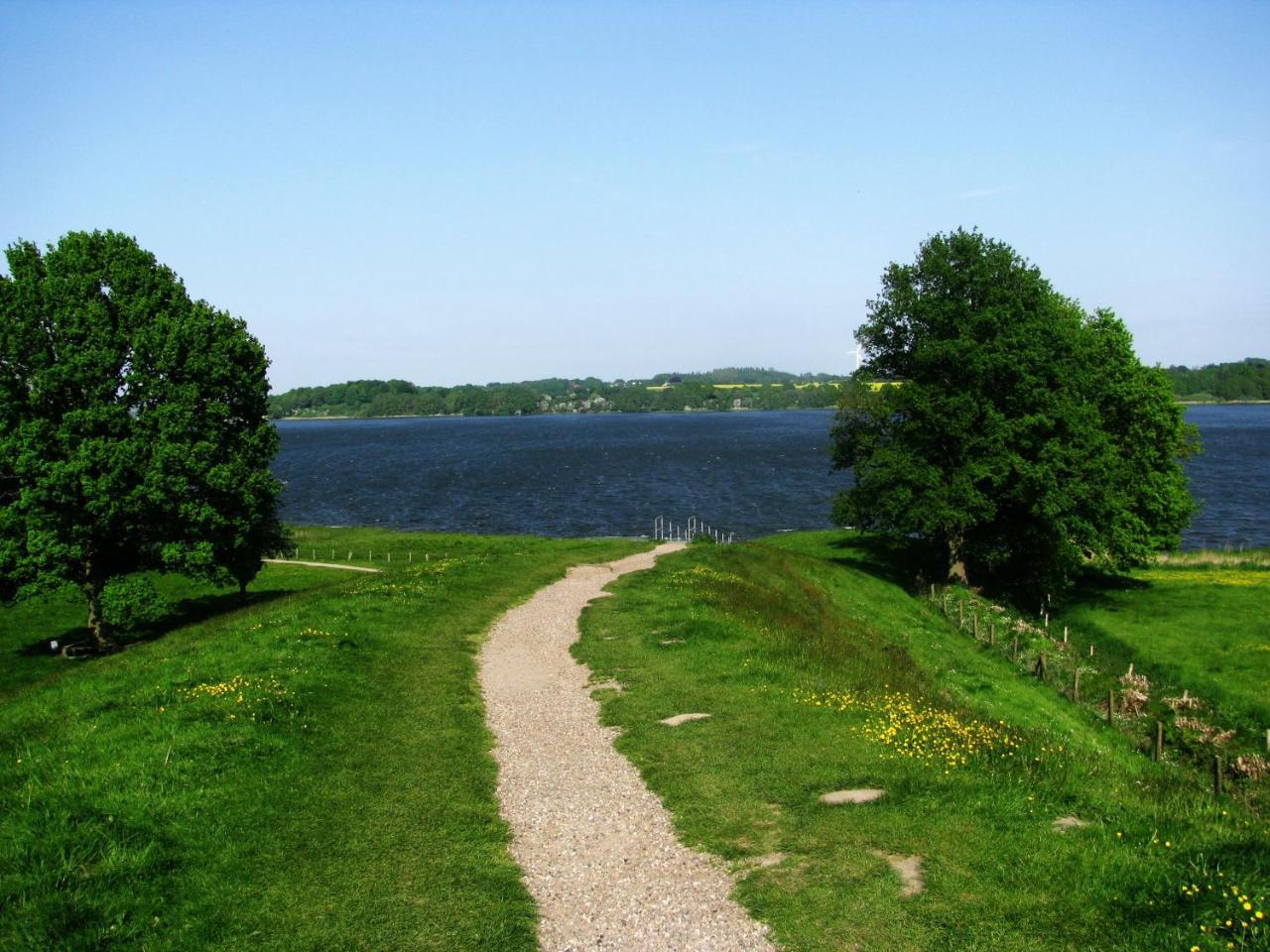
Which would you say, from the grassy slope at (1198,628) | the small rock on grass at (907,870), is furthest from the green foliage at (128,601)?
the grassy slope at (1198,628)

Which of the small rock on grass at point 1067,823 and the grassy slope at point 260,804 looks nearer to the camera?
the grassy slope at point 260,804

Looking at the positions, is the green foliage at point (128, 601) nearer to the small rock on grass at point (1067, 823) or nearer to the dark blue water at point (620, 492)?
the small rock on grass at point (1067, 823)

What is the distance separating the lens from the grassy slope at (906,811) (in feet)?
35.9

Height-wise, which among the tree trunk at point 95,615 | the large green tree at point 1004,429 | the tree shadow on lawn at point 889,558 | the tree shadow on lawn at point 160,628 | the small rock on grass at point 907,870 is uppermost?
the large green tree at point 1004,429

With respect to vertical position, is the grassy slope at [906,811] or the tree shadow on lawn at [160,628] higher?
the grassy slope at [906,811]

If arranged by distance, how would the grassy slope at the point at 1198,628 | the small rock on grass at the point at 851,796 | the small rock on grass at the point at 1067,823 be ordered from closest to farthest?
the small rock on grass at the point at 1067,823, the small rock on grass at the point at 851,796, the grassy slope at the point at 1198,628

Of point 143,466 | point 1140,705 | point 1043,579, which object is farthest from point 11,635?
point 1043,579

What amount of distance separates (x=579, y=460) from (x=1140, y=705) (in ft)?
503

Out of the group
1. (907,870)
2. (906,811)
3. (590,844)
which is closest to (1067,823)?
(906,811)

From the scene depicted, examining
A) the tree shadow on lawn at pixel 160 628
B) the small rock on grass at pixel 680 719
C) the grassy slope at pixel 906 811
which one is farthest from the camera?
the tree shadow on lawn at pixel 160 628

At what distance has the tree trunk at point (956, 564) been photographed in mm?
52719

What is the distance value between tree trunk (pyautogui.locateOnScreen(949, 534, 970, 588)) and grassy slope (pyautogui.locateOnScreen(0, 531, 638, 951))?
3643cm

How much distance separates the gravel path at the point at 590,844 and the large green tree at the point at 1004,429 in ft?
111

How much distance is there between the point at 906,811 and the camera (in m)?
14.0
